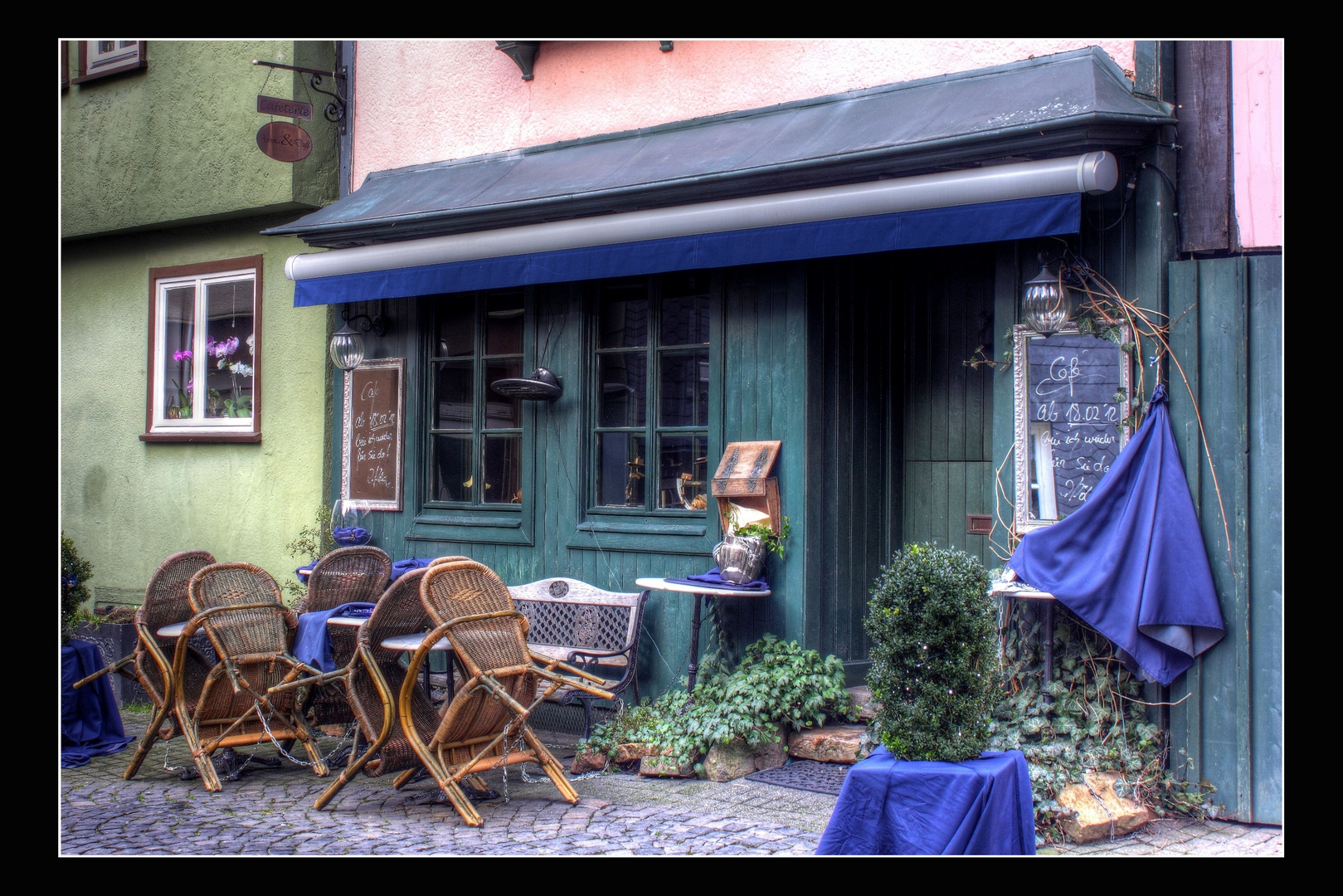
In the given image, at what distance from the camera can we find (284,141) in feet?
28.5

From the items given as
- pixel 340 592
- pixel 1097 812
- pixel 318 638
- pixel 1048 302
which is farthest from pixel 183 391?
pixel 1097 812

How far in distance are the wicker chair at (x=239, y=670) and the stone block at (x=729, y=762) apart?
206 cm

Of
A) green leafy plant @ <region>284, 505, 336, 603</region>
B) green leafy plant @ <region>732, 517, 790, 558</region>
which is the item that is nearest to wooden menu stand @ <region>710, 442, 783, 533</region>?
green leafy plant @ <region>732, 517, 790, 558</region>

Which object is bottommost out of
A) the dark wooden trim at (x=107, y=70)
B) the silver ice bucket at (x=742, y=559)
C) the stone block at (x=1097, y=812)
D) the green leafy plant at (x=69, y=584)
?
the stone block at (x=1097, y=812)

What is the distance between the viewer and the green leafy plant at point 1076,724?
219 inches

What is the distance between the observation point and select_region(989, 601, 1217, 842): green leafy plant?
5.55 metres

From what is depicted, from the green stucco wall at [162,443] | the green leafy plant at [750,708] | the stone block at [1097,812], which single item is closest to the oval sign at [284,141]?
the green stucco wall at [162,443]

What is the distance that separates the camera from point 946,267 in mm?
7316

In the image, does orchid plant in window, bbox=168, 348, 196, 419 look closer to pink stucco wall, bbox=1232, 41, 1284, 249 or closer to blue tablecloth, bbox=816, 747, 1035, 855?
blue tablecloth, bbox=816, 747, 1035, 855

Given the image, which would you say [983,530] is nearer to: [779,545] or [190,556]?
[779,545]

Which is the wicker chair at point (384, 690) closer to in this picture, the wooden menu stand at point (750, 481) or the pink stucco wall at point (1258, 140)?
the wooden menu stand at point (750, 481)

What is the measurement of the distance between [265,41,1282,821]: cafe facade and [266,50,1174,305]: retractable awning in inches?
0.8

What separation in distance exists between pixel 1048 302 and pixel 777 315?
5.52 ft

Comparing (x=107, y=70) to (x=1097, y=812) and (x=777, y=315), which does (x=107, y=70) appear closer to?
(x=777, y=315)
